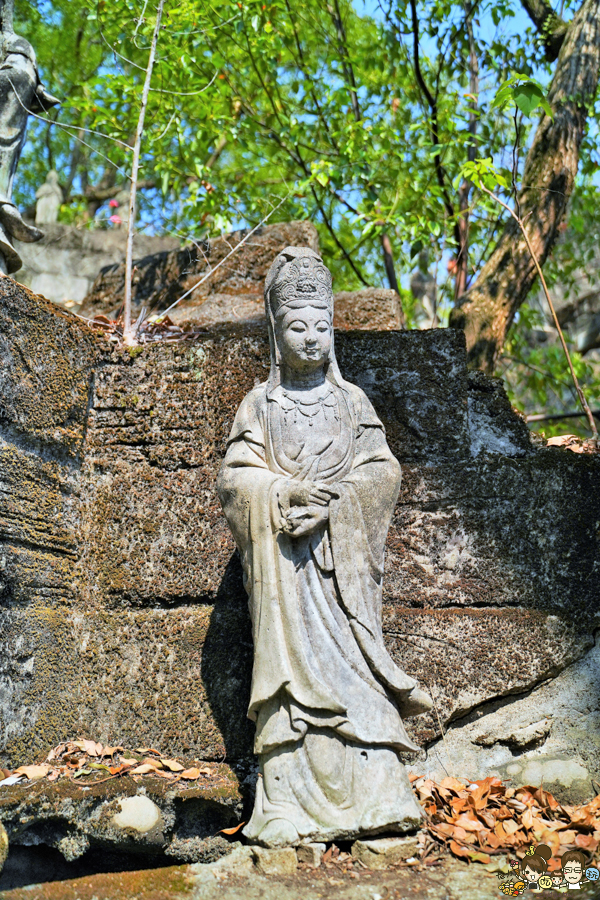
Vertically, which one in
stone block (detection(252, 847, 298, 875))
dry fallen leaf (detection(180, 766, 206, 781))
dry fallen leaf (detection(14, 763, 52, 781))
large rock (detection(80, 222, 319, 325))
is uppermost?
large rock (detection(80, 222, 319, 325))

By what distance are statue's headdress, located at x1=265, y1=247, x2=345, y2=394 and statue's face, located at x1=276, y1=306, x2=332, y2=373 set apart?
0.16 feet

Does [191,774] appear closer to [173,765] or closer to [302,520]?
[173,765]

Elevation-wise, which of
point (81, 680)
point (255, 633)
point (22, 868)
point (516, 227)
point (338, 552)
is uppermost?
point (516, 227)

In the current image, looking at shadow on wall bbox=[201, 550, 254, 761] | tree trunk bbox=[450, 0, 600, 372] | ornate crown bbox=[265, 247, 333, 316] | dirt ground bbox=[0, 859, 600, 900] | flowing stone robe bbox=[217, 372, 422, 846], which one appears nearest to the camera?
dirt ground bbox=[0, 859, 600, 900]

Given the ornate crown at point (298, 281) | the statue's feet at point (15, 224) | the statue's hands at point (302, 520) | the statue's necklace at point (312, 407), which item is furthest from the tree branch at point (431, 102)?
the statue's hands at point (302, 520)

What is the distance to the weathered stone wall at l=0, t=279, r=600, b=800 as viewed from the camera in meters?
4.20

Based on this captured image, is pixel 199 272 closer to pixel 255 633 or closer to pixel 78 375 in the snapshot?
pixel 78 375

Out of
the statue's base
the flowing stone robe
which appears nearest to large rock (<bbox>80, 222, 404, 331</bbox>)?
the statue's base

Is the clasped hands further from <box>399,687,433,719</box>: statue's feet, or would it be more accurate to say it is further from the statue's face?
<box>399,687,433,719</box>: statue's feet

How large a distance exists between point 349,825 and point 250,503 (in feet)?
4.57

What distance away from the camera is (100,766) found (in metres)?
3.95

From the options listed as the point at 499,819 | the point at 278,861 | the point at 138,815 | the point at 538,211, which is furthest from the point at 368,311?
the point at 278,861

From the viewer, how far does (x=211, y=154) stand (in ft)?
41.3

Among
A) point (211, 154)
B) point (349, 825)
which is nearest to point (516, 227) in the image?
point (349, 825)
